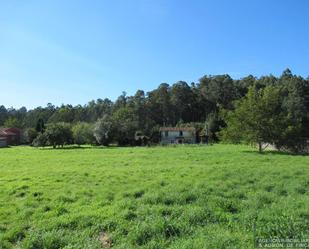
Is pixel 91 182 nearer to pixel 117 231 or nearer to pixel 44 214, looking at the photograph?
pixel 44 214

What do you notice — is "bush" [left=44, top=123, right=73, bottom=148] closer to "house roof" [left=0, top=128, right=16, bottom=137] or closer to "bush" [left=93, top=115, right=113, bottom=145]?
"bush" [left=93, top=115, right=113, bottom=145]

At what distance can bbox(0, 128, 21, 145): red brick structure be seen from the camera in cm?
8866

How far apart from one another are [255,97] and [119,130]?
3768 cm

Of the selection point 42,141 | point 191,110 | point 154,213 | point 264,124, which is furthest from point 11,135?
point 154,213

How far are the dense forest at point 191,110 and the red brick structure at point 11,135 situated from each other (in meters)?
6.96

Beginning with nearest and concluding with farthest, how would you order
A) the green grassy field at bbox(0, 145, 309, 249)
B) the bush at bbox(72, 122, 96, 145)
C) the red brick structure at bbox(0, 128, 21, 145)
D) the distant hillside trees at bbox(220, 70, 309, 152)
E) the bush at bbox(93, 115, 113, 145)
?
the green grassy field at bbox(0, 145, 309, 249), the distant hillside trees at bbox(220, 70, 309, 152), the bush at bbox(93, 115, 113, 145), the bush at bbox(72, 122, 96, 145), the red brick structure at bbox(0, 128, 21, 145)

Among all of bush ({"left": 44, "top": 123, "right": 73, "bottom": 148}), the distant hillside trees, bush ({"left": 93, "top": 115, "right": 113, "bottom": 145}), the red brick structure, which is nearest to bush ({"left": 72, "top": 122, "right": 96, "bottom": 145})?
bush ({"left": 93, "top": 115, "right": 113, "bottom": 145})

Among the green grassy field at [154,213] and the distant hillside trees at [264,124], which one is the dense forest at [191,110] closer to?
the distant hillside trees at [264,124]

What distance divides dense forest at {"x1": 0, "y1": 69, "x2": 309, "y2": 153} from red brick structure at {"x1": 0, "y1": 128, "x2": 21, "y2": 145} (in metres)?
6.96

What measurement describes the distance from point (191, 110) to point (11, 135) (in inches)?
1922

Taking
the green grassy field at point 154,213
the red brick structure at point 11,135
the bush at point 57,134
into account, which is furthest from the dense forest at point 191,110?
the green grassy field at point 154,213

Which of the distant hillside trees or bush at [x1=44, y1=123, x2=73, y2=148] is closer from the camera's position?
the distant hillside trees

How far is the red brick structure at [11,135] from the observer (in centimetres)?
8866

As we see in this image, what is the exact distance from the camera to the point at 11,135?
93.2 metres
